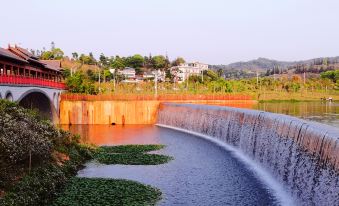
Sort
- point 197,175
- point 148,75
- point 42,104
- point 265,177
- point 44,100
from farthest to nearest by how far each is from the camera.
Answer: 1. point 148,75
2. point 42,104
3. point 44,100
4. point 197,175
5. point 265,177

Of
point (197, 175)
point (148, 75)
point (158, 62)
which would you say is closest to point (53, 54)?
point (148, 75)

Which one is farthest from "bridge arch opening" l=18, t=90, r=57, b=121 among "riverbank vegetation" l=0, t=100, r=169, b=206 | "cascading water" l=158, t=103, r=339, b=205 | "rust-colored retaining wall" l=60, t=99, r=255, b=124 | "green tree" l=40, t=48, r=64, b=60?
"green tree" l=40, t=48, r=64, b=60

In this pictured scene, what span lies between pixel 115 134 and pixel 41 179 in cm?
2933

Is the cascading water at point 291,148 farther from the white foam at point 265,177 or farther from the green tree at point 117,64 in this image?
the green tree at point 117,64

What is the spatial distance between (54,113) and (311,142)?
4932 centimetres

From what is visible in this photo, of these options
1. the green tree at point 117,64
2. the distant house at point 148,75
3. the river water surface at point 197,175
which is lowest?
the river water surface at point 197,175

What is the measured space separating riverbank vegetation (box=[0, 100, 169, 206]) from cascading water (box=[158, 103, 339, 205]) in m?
8.06

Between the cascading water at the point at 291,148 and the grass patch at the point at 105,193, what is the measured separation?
798cm

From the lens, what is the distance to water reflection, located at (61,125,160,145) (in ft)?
146

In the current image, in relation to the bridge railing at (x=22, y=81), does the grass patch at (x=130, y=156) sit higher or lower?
lower

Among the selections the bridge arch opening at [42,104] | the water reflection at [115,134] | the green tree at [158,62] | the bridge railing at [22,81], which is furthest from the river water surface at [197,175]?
the green tree at [158,62]

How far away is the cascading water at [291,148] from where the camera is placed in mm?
17609

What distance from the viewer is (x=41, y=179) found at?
72.3 feet

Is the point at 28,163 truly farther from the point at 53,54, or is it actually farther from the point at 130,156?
the point at 53,54
